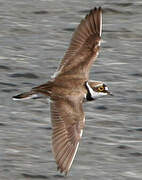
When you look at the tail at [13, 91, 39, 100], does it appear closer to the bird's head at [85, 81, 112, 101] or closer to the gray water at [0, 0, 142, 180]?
the bird's head at [85, 81, 112, 101]

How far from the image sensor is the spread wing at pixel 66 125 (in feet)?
33.9

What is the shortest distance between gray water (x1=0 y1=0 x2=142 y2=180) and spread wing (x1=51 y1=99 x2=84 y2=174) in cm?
61

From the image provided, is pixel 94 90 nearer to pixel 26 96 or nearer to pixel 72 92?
pixel 72 92

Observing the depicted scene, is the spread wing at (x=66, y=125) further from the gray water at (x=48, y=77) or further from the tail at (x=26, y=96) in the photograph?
the gray water at (x=48, y=77)

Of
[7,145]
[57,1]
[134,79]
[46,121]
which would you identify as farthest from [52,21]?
[7,145]

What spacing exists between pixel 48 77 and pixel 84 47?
243 centimetres

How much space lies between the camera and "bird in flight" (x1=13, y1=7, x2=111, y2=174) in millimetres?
10414

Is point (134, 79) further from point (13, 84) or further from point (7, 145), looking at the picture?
point (7, 145)

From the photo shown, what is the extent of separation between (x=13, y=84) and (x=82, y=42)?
225 cm

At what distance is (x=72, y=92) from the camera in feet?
36.4

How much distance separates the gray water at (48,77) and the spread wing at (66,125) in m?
0.61

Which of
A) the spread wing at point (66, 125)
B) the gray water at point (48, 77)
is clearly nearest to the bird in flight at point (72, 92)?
the spread wing at point (66, 125)

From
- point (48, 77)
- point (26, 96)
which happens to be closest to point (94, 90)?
point (26, 96)

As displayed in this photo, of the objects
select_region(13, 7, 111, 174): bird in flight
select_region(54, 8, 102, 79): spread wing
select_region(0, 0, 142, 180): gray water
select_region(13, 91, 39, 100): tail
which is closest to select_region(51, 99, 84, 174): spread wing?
select_region(13, 7, 111, 174): bird in flight
